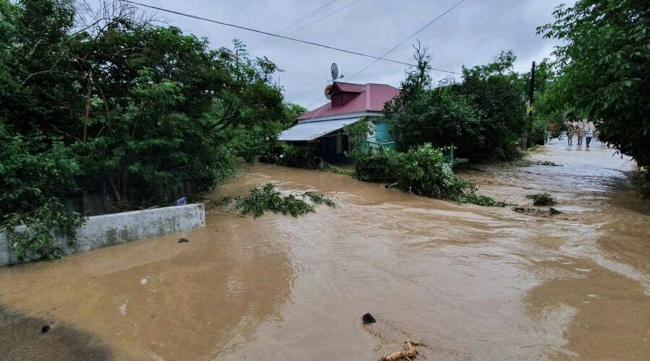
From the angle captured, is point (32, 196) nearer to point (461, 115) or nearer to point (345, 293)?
point (345, 293)

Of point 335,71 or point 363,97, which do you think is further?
point 335,71

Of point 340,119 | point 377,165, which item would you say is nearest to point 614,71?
point 377,165

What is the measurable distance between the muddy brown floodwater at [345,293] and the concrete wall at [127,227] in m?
0.22

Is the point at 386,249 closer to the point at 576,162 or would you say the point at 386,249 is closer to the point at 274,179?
the point at 274,179

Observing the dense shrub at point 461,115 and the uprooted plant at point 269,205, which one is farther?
the dense shrub at point 461,115

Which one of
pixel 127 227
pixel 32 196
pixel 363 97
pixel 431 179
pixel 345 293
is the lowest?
pixel 345 293

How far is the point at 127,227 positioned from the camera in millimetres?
5906

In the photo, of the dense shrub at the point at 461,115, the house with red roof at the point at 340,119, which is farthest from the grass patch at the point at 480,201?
the house with red roof at the point at 340,119

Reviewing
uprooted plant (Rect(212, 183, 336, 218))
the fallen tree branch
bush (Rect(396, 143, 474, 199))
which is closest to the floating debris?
the fallen tree branch

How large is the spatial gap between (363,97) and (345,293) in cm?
1853

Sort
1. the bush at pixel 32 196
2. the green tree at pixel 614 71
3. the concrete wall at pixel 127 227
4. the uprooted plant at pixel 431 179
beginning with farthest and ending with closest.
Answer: the uprooted plant at pixel 431 179
the green tree at pixel 614 71
the concrete wall at pixel 127 227
the bush at pixel 32 196

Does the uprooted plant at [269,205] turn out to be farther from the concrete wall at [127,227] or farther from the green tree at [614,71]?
the green tree at [614,71]

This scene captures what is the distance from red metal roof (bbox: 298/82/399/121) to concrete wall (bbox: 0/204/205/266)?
1456cm

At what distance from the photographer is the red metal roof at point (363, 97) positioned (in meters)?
20.2
